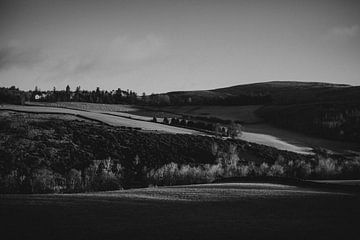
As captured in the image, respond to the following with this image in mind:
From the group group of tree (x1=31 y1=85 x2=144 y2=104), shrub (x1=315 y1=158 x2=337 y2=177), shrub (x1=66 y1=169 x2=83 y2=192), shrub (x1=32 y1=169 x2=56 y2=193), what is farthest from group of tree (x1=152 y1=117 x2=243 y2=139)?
group of tree (x1=31 y1=85 x2=144 y2=104)

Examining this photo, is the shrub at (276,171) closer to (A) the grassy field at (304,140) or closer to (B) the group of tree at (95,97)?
(A) the grassy field at (304,140)

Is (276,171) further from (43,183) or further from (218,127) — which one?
(218,127)

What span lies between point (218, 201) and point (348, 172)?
25.8 metres

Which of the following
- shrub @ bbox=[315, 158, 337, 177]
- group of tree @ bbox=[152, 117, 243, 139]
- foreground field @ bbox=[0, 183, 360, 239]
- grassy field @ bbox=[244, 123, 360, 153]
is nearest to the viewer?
foreground field @ bbox=[0, 183, 360, 239]

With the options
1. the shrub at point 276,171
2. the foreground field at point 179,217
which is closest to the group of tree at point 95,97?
the shrub at point 276,171

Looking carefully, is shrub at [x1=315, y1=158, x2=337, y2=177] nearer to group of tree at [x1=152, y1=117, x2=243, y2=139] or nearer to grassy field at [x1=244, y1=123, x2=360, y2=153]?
grassy field at [x1=244, y1=123, x2=360, y2=153]

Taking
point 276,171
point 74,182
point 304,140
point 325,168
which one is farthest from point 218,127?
point 74,182

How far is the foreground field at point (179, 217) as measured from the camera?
8.30 metres

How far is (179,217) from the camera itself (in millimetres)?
9977

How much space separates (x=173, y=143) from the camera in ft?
137

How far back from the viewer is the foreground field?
8.30m

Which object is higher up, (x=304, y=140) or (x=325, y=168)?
(x=304, y=140)

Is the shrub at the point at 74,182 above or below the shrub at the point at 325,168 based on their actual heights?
above

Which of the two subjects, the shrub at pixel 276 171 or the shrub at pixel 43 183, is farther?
the shrub at pixel 276 171
